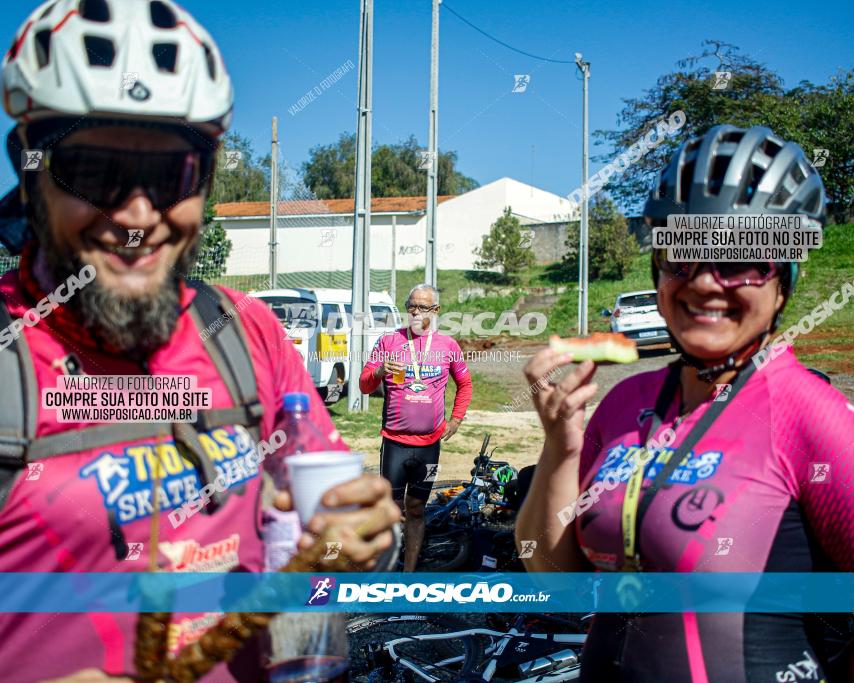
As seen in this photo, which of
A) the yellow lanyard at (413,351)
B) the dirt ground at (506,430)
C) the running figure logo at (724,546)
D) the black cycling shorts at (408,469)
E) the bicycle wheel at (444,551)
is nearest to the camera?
the running figure logo at (724,546)

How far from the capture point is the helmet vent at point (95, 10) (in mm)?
1593

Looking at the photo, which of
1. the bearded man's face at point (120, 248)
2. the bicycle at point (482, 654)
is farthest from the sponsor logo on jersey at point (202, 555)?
the bicycle at point (482, 654)

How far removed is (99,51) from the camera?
1595mm

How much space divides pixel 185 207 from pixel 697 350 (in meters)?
1.44

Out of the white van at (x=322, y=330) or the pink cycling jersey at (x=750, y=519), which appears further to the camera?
the white van at (x=322, y=330)

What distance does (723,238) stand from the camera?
6.77ft

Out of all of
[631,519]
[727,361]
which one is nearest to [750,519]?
[631,519]

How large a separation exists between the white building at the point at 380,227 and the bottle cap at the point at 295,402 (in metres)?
29.0

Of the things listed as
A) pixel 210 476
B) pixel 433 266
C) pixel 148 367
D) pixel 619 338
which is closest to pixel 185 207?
pixel 148 367

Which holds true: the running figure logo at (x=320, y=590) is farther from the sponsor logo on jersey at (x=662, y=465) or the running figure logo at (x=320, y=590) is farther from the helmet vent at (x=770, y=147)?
the helmet vent at (x=770, y=147)

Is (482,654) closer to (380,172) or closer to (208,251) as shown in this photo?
(208,251)

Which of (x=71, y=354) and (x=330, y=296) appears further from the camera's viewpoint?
(x=330, y=296)

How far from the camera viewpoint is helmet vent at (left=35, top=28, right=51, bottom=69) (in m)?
1.57

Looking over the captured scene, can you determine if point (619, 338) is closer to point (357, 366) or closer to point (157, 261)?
point (157, 261)
